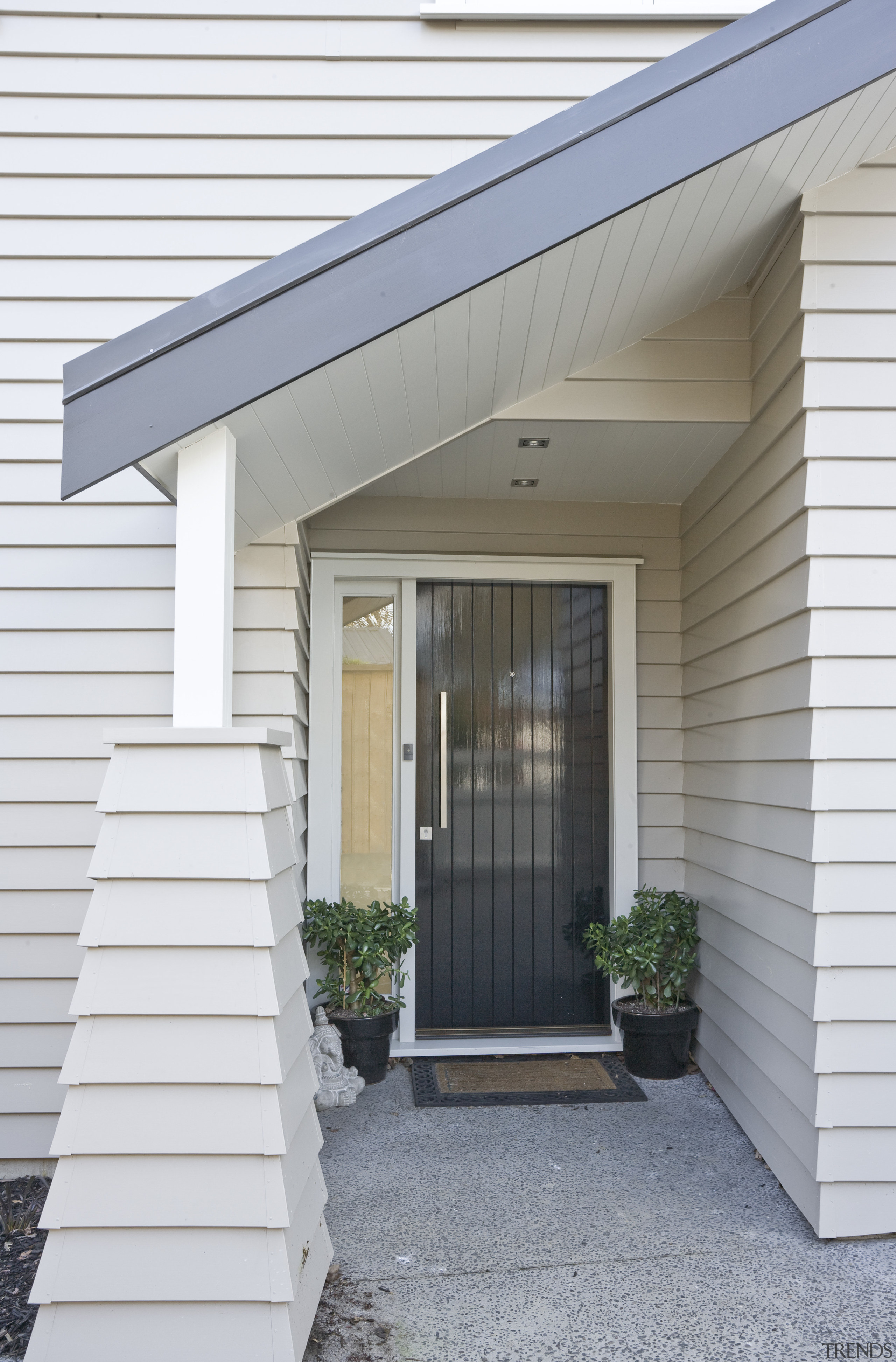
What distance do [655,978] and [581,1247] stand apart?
121cm

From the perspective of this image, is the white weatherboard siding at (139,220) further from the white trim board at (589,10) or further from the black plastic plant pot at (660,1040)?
the black plastic plant pot at (660,1040)

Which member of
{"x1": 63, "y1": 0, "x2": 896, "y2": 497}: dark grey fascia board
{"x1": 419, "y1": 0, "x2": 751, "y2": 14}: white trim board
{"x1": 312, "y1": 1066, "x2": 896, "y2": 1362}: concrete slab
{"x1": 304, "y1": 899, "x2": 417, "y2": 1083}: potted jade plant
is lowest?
{"x1": 312, "y1": 1066, "x2": 896, "y2": 1362}: concrete slab

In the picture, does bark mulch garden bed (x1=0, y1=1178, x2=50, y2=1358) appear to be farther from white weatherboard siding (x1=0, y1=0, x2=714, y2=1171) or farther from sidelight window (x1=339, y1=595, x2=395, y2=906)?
sidelight window (x1=339, y1=595, x2=395, y2=906)

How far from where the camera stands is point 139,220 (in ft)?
8.83

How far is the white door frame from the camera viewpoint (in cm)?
342

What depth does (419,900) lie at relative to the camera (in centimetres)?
356

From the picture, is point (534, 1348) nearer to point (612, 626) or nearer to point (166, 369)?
point (166, 369)

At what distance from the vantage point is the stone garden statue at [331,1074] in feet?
9.75

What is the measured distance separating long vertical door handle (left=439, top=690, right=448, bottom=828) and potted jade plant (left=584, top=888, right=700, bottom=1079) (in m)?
0.73

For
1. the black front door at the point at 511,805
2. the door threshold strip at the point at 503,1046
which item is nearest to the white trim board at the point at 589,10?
the black front door at the point at 511,805

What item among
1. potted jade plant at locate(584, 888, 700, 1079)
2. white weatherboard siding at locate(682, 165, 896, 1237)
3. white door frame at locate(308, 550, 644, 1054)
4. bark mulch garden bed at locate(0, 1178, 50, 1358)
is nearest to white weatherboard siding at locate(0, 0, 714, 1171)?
bark mulch garden bed at locate(0, 1178, 50, 1358)

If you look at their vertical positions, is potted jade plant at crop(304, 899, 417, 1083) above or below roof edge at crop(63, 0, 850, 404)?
below

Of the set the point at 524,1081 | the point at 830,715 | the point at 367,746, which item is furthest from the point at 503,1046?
the point at 830,715

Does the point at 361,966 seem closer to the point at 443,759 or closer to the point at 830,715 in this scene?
the point at 443,759
